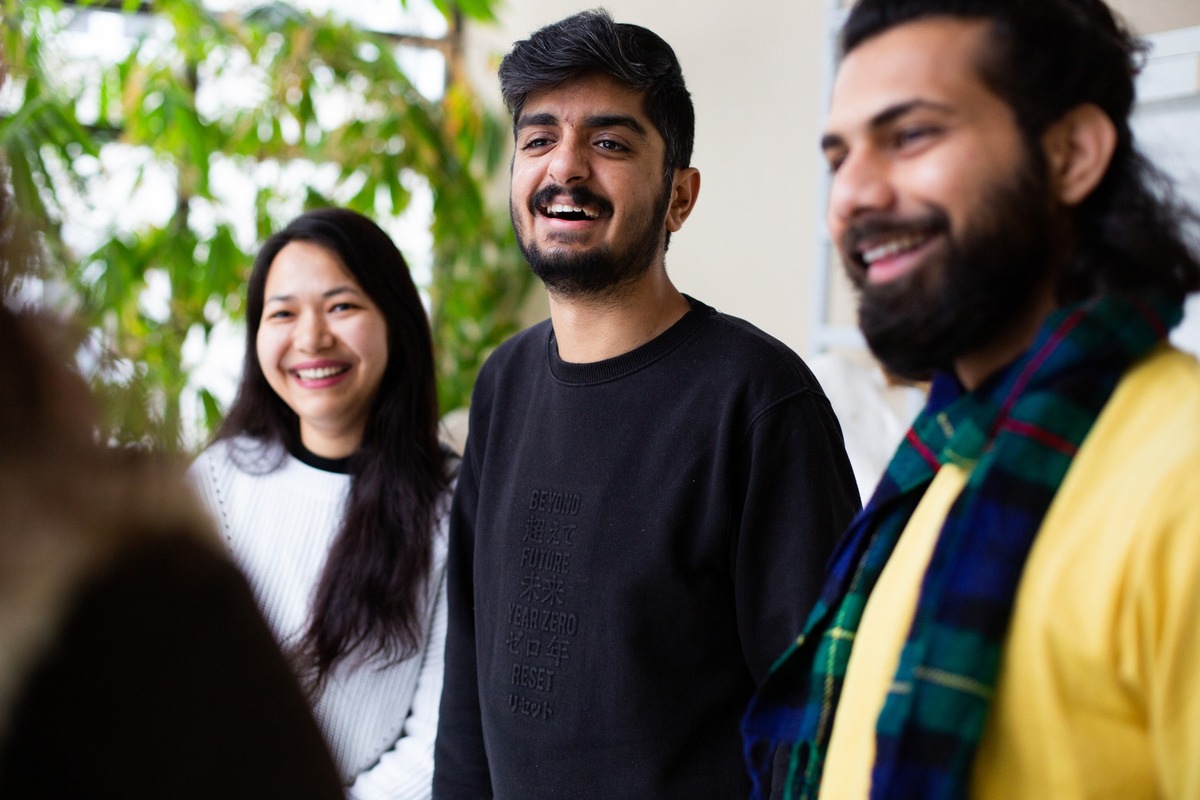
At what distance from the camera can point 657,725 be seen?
4.29 ft

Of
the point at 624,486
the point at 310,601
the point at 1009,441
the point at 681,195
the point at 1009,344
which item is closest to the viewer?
the point at 1009,441

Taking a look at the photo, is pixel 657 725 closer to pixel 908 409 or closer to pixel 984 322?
pixel 984 322

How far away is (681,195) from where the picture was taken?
161cm

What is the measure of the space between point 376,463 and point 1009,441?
1.40m

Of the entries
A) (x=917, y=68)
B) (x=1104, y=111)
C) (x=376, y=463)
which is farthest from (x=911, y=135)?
(x=376, y=463)

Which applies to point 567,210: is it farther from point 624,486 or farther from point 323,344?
point 323,344

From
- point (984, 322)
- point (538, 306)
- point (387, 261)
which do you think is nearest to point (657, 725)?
point (984, 322)

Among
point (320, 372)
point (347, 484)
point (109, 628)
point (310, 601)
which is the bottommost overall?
point (310, 601)

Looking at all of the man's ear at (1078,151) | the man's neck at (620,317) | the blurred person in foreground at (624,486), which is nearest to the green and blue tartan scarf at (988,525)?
the man's ear at (1078,151)

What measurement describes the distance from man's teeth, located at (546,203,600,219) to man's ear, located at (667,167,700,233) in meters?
0.15

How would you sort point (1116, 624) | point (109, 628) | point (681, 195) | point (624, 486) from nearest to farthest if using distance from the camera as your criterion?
point (109, 628) → point (1116, 624) → point (624, 486) → point (681, 195)

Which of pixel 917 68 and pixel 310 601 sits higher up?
pixel 917 68

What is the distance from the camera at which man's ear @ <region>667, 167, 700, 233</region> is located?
1583 mm

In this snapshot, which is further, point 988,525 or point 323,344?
point 323,344
